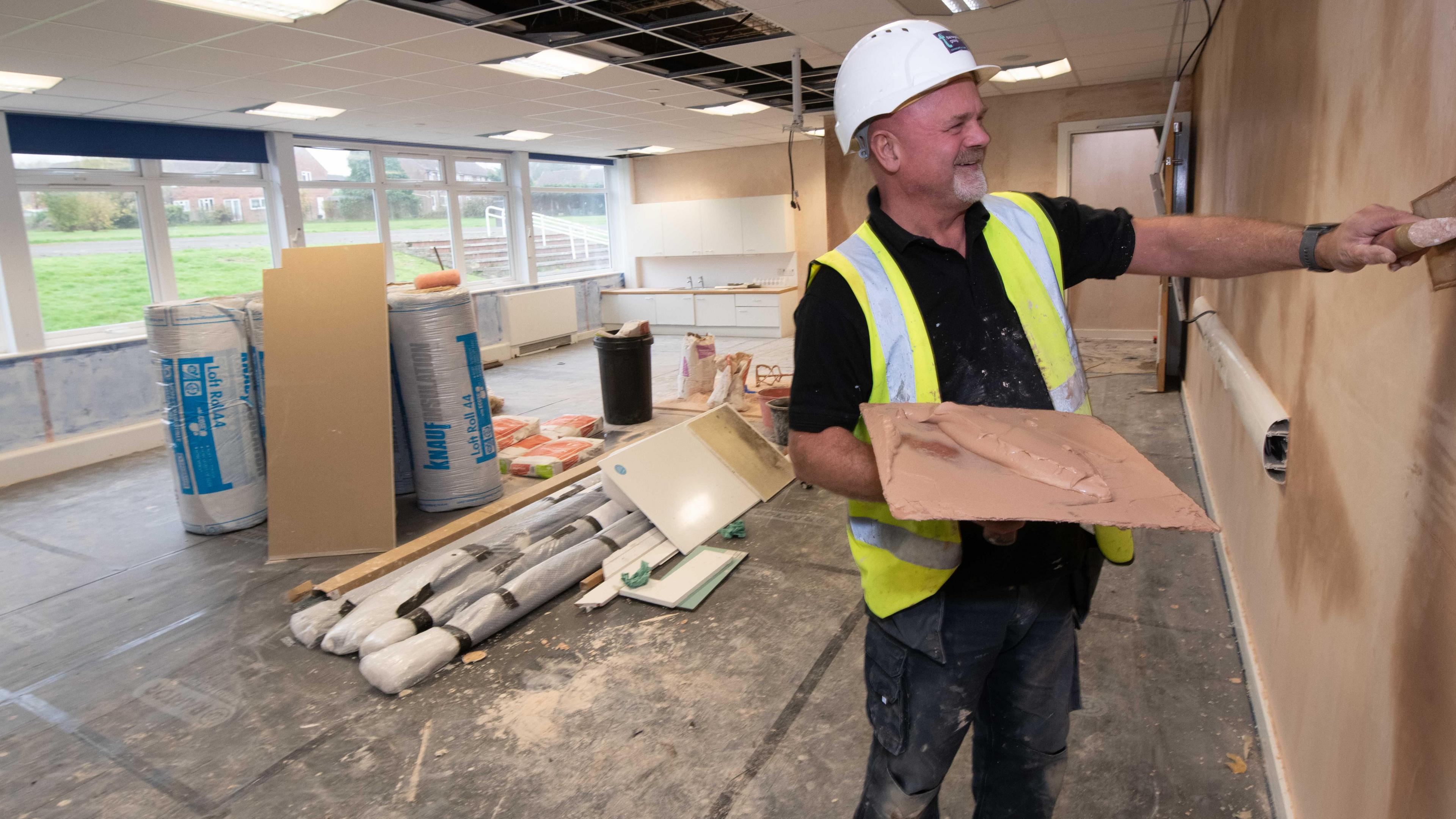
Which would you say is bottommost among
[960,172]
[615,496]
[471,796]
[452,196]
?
[471,796]

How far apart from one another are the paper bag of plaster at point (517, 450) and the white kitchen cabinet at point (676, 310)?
20.1ft

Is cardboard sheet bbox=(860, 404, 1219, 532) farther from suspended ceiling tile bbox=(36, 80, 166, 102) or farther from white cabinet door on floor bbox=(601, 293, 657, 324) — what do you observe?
white cabinet door on floor bbox=(601, 293, 657, 324)

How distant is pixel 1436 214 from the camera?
0.84m

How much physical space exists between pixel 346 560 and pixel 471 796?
1928mm

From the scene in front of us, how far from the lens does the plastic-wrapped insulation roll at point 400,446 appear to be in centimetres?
416

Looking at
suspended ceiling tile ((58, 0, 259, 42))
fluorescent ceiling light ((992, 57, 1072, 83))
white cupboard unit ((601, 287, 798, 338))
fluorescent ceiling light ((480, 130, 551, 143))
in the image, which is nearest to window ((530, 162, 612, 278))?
white cupboard unit ((601, 287, 798, 338))

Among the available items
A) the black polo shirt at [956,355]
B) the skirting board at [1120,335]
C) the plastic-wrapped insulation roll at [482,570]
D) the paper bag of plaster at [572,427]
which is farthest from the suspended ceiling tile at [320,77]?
the skirting board at [1120,335]

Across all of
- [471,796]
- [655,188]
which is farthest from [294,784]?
[655,188]

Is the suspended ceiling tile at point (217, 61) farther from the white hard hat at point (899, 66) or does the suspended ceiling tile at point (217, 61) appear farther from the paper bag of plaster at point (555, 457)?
the white hard hat at point (899, 66)

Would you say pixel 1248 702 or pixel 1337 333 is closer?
pixel 1337 333

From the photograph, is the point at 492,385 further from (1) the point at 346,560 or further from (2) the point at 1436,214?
(2) the point at 1436,214

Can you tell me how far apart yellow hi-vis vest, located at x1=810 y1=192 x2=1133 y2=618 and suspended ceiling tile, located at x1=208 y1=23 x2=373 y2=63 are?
4.12 metres

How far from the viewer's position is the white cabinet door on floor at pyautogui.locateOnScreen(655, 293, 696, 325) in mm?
11133

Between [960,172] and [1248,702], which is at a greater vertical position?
[960,172]
